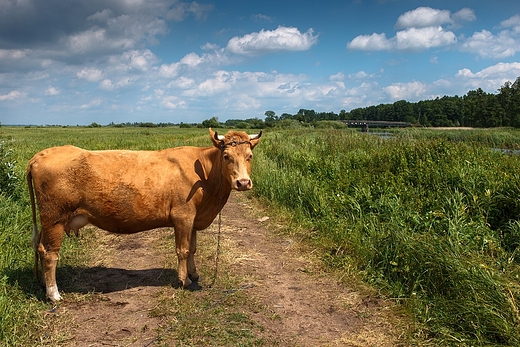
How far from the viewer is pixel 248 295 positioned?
4.51 m

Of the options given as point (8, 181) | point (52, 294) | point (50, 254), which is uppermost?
point (8, 181)

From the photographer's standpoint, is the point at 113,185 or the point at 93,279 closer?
the point at 113,185

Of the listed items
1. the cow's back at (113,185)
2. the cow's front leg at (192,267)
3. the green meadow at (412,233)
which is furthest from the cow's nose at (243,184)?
the green meadow at (412,233)

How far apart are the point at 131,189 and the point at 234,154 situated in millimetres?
1315

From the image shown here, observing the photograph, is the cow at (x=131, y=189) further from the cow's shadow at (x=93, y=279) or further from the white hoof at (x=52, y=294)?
the cow's shadow at (x=93, y=279)

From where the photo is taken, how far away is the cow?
13.5ft

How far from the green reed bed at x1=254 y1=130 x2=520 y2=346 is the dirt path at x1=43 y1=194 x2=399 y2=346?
0.53 meters

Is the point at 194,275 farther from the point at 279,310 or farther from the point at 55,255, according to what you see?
the point at 55,255

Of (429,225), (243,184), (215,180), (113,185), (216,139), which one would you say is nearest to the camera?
(243,184)

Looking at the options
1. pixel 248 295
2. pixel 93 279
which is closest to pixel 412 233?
pixel 248 295

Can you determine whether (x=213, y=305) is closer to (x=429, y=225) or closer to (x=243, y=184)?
(x=243, y=184)

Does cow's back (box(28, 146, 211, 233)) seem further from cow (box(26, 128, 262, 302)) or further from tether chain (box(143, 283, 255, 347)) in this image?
tether chain (box(143, 283, 255, 347))

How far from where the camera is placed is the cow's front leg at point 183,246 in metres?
4.49

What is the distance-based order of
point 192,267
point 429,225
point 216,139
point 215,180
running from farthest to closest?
point 429,225 < point 192,267 < point 215,180 < point 216,139
